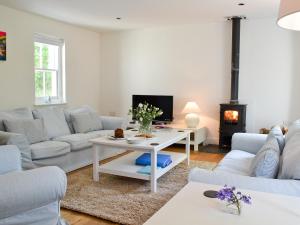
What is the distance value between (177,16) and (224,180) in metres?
3.87

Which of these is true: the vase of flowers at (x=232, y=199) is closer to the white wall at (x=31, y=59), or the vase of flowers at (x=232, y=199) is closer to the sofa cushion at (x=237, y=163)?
the sofa cushion at (x=237, y=163)

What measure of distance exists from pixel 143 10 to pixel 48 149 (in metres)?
2.62

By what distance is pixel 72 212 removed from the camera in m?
2.85

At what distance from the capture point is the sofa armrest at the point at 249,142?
3637mm

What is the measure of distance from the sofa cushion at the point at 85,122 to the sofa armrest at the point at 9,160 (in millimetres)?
2240

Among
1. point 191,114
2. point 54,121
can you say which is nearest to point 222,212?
point 54,121

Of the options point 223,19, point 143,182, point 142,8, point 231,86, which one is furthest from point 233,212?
point 223,19

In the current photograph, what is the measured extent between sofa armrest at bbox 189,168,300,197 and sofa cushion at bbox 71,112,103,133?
3.12 m

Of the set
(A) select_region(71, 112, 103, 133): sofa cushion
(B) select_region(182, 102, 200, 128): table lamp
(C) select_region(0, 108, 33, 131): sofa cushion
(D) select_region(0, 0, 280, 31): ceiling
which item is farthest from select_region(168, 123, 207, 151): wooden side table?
(C) select_region(0, 108, 33, 131): sofa cushion

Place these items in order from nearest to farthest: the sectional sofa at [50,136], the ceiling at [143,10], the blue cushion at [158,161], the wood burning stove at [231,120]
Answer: the sectional sofa at [50,136], the blue cushion at [158,161], the ceiling at [143,10], the wood burning stove at [231,120]

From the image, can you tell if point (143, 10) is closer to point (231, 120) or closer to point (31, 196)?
point (231, 120)

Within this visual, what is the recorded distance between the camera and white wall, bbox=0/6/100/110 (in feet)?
15.3

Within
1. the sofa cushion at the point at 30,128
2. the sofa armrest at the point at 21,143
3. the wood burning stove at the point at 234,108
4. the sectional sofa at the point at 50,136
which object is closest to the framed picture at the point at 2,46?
the sectional sofa at the point at 50,136

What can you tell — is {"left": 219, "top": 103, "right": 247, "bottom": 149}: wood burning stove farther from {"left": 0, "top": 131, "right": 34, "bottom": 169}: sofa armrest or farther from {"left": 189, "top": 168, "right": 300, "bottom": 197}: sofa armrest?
{"left": 189, "top": 168, "right": 300, "bottom": 197}: sofa armrest
